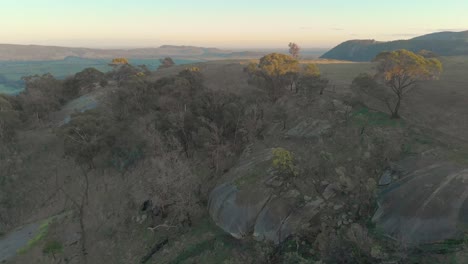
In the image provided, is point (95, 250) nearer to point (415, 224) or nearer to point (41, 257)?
point (41, 257)

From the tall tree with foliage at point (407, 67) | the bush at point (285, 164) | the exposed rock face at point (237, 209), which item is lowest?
the exposed rock face at point (237, 209)

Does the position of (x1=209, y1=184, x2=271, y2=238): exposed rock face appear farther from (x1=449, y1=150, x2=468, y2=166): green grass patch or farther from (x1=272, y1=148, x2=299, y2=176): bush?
(x1=449, y1=150, x2=468, y2=166): green grass patch

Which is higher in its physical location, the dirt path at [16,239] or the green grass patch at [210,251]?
the green grass patch at [210,251]

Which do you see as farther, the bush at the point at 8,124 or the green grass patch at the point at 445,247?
the bush at the point at 8,124

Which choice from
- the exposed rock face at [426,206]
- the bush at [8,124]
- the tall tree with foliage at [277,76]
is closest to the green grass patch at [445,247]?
the exposed rock face at [426,206]

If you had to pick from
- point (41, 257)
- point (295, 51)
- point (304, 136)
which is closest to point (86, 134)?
point (41, 257)

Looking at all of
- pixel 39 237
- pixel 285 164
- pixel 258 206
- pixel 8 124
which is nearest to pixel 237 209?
pixel 258 206

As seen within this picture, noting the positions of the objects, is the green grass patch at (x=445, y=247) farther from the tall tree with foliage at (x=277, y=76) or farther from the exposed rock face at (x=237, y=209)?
the tall tree with foliage at (x=277, y=76)
